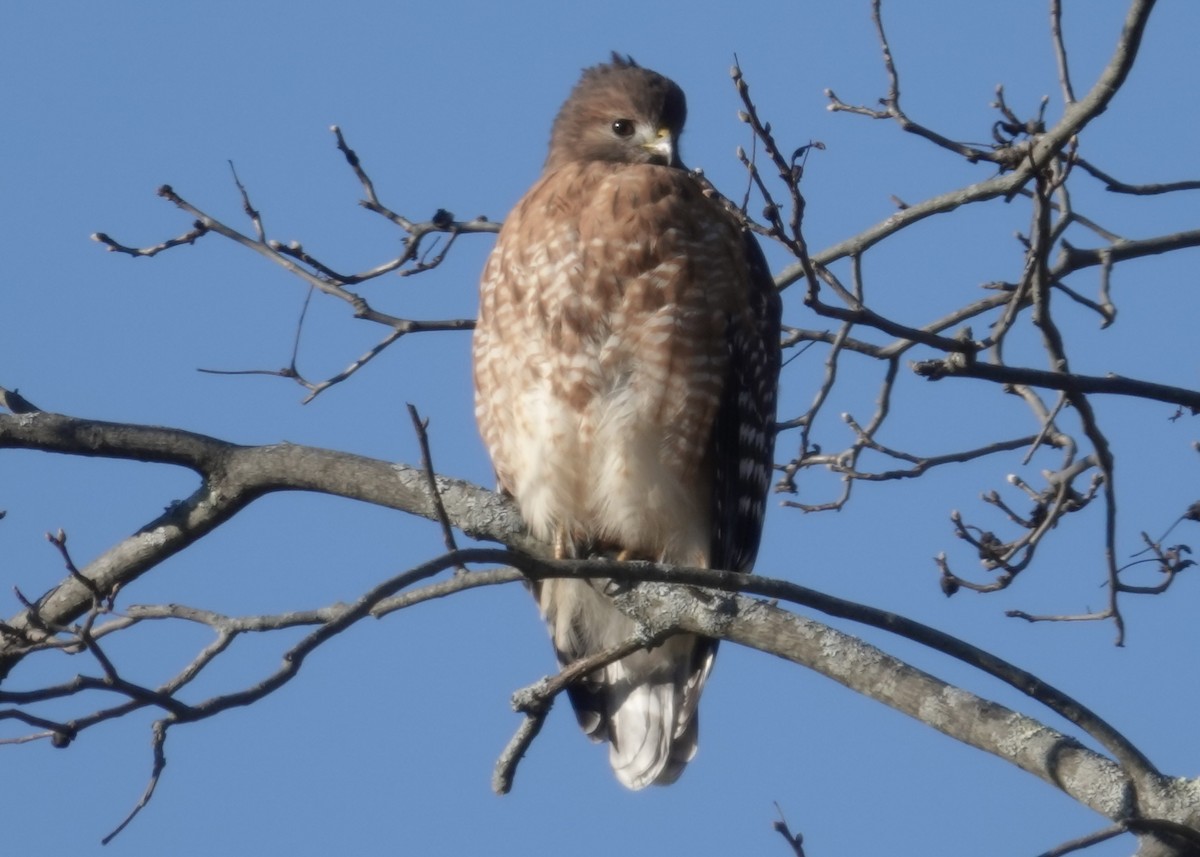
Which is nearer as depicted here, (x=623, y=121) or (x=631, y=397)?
(x=631, y=397)

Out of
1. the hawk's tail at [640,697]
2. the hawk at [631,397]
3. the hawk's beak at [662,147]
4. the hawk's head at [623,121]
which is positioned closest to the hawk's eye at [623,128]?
the hawk's head at [623,121]

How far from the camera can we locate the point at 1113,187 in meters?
4.63

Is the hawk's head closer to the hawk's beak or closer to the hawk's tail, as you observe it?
the hawk's beak

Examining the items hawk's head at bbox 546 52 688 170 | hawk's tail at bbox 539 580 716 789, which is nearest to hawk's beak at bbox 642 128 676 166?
hawk's head at bbox 546 52 688 170

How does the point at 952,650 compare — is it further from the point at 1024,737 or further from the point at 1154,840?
the point at 1154,840

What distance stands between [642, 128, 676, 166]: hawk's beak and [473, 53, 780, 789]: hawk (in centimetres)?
3

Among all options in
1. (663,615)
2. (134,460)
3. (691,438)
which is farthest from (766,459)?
(134,460)

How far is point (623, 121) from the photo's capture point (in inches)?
239

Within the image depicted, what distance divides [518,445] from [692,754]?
1219 mm

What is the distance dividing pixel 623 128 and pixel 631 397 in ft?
4.29

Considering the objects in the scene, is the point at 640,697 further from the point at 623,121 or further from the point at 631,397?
the point at 623,121

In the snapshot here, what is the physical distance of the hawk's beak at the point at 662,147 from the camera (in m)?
5.84

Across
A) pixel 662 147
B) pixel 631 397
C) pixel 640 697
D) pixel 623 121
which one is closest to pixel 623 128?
pixel 623 121

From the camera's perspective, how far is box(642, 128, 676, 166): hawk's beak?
584cm
